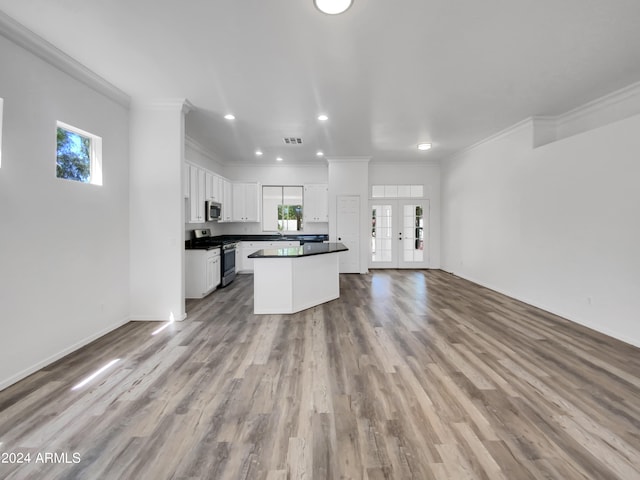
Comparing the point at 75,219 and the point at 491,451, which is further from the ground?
the point at 75,219

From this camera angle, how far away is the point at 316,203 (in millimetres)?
7660

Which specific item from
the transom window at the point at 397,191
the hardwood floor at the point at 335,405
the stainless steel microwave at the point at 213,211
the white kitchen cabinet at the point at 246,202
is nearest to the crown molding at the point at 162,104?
the stainless steel microwave at the point at 213,211

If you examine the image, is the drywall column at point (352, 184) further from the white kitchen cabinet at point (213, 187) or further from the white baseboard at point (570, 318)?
the white baseboard at point (570, 318)

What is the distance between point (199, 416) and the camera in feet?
6.39

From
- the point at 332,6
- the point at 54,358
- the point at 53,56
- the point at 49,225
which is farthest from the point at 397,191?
the point at 54,358

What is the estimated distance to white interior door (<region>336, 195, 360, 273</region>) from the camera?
7.35 meters

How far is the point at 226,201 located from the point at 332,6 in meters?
5.61

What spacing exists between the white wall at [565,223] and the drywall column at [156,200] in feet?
18.2

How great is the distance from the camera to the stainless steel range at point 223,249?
5776mm

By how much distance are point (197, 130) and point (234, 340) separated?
12.9 feet

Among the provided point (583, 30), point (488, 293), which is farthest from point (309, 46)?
point (488, 293)

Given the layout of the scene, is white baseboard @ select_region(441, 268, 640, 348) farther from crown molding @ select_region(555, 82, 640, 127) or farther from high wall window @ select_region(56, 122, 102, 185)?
high wall window @ select_region(56, 122, 102, 185)

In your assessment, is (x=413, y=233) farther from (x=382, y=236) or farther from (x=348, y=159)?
(x=348, y=159)

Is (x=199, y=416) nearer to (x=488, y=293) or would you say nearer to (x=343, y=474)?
(x=343, y=474)
